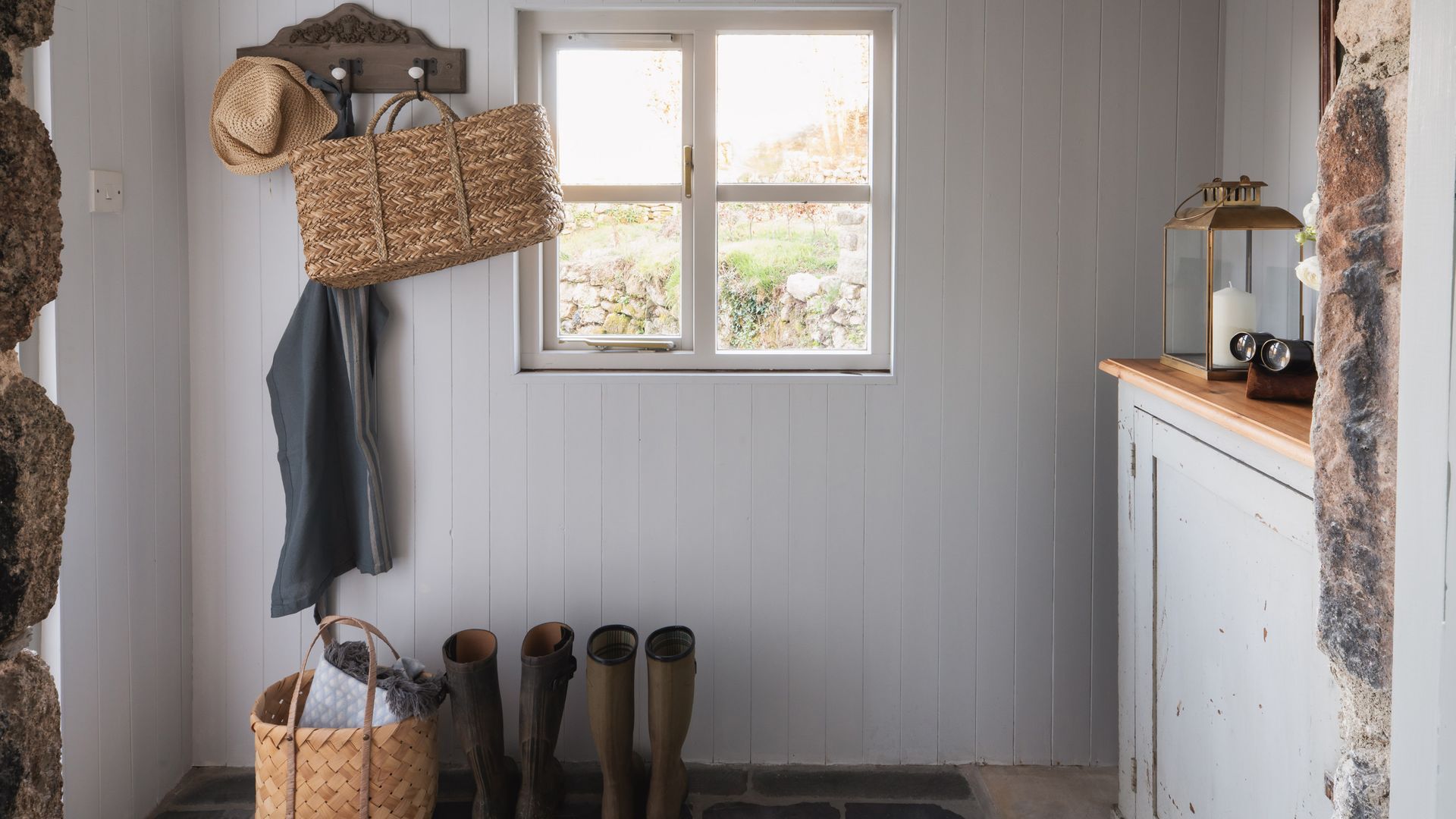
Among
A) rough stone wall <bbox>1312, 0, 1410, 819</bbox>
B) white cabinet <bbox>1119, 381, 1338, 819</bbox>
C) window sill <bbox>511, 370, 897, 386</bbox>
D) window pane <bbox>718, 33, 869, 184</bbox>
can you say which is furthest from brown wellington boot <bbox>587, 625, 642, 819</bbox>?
rough stone wall <bbox>1312, 0, 1410, 819</bbox>

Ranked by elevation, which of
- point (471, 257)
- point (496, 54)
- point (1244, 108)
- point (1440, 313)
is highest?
point (496, 54)

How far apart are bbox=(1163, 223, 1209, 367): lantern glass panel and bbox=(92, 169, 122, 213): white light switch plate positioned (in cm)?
210

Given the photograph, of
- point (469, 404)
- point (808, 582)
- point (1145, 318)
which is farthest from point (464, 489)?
point (1145, 318)

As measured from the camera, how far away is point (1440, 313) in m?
0.67

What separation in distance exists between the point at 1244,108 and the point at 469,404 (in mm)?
1828

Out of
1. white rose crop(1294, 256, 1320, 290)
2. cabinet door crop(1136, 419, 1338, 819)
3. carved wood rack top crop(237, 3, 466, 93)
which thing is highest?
carved wood rack top crop(237, 3, 466, 93)

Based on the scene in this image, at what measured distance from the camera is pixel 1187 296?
2006 millimetres

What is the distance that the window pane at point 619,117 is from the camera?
2.43m

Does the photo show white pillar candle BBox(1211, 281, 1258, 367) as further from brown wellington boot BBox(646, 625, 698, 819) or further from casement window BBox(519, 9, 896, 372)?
brown wellington boot BBox(646, 625, 698, 819)

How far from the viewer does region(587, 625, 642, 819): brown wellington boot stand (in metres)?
2.16

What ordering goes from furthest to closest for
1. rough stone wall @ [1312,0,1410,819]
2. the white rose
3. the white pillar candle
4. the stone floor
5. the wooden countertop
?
1. the stone floor
2. the white pillar candle
3. the white rose
4. the wooden countertop
5. rough stone wall @ [1312,0,1410,819]

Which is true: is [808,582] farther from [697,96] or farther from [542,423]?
[697,96]

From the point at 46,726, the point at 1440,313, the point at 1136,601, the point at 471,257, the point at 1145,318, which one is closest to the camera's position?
the point at 1440,313

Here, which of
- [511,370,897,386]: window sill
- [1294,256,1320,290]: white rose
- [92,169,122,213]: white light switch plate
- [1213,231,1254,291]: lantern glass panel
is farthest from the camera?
[511,370,897,386]: window sill
